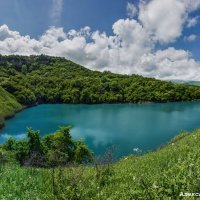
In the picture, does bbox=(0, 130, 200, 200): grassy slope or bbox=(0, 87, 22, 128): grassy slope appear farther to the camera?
bbox=(0, 87, 22, 128): grassy slope

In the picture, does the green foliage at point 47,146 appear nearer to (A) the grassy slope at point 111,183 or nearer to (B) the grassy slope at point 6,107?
(A) the grassy slope at point 111,183

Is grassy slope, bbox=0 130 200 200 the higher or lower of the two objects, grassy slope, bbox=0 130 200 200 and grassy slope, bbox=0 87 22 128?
the higher

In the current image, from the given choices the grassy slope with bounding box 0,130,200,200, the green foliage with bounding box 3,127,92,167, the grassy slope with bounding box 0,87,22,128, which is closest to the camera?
the grassy slope with bounding box 0,130,200,200

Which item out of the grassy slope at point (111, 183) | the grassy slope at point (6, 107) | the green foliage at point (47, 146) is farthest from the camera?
the grassy slope at point (6, 107)

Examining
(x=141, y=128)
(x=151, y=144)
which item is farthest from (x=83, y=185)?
(x=141, y=128)

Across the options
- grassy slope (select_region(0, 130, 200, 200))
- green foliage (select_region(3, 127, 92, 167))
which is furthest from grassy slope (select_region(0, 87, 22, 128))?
grassy slope (select_region(0, 130, 200, 200))

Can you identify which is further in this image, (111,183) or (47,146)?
(47,146)

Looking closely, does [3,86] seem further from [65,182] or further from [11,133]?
[65,182]

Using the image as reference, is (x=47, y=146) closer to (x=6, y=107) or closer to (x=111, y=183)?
(x=111, y=183)

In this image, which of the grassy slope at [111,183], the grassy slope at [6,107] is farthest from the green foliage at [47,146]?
the grassy slope at [6,107]

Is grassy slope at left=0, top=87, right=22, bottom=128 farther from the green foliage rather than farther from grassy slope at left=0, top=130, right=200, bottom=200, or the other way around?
grassy slope at left=0, top=130, right=200, bottom=200

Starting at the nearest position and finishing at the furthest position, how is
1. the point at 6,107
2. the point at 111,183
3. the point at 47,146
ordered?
the point at 111,183, the point at 47,146, the point at 6,107

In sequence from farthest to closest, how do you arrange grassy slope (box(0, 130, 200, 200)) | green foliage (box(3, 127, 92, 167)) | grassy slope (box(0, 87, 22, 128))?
grassy slope (box(0, 87, 22, 128))
green foliage (box(3, 127, 92, 167))
grassy slope (box(0, 130, 200, 200))

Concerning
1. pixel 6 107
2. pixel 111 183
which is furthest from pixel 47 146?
pixel 6 107
